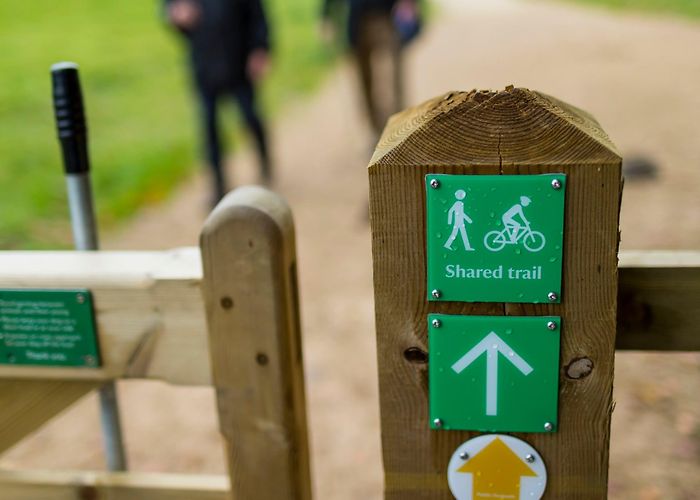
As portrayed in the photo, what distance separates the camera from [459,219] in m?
1.22

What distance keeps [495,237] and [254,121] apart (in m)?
6.03

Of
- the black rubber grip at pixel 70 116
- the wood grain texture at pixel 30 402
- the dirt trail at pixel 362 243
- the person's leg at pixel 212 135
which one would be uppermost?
the black rubber grip at pixel 70 116

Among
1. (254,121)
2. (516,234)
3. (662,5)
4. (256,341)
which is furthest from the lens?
(662,5)

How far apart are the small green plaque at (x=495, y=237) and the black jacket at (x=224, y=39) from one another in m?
5.43

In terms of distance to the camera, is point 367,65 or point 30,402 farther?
point 367,65

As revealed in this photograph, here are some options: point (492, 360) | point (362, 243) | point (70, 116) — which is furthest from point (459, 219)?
point (362, 243)

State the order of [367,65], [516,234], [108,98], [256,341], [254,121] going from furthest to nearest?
[108,98]
[254,121]
[367,65]
[256,341]
[516,234]

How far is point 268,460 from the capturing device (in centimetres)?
156

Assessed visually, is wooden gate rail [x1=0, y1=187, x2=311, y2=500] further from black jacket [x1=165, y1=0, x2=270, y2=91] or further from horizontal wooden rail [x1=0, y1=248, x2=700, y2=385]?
black jacket [x1=165, y1=0, x2=270, y2=91]

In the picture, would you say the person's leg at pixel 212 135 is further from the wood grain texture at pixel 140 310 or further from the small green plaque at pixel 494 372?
the small green plaque at pixel 494 372

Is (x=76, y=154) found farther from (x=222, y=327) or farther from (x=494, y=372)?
(x=494, y=372)

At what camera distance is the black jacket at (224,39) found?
20.7ft

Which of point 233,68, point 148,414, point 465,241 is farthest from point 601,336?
point 233,68

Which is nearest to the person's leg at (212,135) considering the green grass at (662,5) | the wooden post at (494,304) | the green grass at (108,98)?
the green grass at (108,98)
